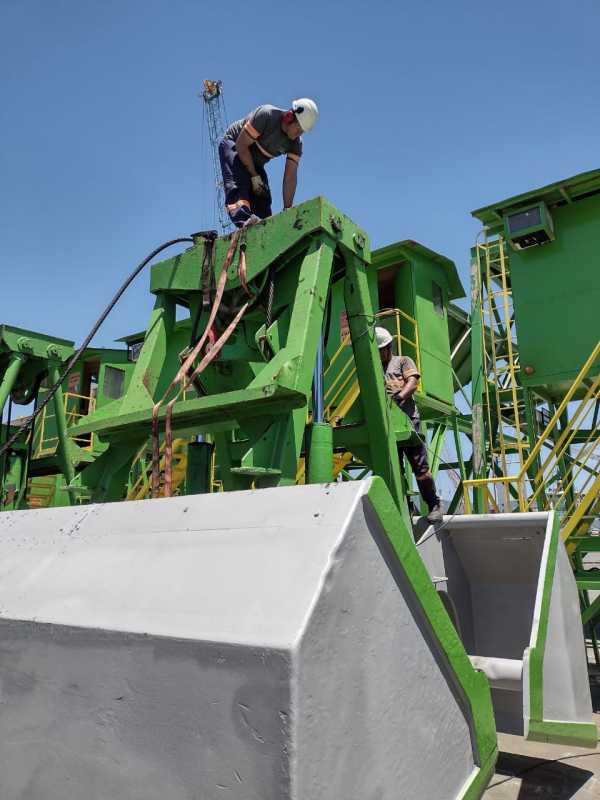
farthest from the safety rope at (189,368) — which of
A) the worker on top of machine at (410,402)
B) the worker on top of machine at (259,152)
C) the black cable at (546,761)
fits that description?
the black cable at (546,761)

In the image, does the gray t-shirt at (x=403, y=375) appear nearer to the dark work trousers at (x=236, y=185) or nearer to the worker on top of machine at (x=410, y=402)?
the worker on top of machine at (x=410, y=402)

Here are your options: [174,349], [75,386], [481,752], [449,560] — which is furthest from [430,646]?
[75,386]

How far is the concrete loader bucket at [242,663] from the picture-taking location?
1412 mm

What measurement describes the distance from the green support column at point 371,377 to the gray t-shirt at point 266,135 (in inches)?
46.1

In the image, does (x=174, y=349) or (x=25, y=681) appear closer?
(x=25, y=681)

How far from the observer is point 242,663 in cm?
143

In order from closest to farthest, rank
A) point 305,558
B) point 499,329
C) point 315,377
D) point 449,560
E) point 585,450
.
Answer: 1. point 305,558
2. point 315,377
3. point 449,560
4. point 585,450
5. point 499,329

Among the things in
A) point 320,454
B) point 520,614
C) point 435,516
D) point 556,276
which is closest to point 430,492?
point 435,516

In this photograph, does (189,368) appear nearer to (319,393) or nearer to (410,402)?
(319,393)

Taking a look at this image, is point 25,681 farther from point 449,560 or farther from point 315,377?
point 449,560

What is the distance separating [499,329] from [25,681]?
38.2ft

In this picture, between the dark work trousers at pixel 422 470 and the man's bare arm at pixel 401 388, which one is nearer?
the dark work trousers at pixel 422 470

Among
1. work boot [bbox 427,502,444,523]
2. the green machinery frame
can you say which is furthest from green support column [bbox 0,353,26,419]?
work boot [bbox 427,502,444,523]

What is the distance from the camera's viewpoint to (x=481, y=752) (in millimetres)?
1979
